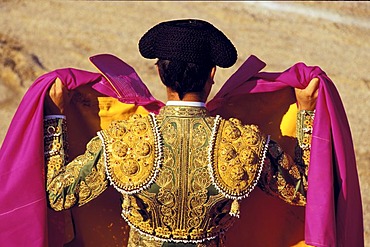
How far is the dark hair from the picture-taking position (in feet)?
11.9

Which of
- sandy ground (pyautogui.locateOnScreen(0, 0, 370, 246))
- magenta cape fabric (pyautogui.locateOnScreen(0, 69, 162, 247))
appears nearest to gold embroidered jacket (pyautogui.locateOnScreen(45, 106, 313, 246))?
magenta cape fabric (pyautogui.locateOnScreen(0, 69, 162, 247))

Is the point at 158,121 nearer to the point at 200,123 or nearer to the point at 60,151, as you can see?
the point at 200,123

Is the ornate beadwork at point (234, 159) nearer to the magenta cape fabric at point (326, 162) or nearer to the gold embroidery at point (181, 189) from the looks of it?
the gold embroidery at point (181, 189)

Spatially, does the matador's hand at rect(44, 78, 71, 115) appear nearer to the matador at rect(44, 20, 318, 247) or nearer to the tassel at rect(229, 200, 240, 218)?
the matador at rect(44, 20, 318, 247)

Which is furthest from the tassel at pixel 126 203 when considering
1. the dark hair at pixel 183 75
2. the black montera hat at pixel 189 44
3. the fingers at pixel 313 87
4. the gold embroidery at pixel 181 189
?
the fingers at pixel 313 87

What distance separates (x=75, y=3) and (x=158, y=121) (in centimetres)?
686

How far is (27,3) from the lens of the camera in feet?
33.6

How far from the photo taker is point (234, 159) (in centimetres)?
371

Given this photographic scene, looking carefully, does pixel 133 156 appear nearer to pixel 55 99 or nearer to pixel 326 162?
pixel 55 99

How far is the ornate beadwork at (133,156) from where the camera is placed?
3.66 m

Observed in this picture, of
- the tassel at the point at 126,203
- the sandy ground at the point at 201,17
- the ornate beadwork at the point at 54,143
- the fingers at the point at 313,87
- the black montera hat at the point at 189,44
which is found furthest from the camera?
the sandy ground at the point at 201,17

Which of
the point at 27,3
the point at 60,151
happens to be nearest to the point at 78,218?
the point at 60,151

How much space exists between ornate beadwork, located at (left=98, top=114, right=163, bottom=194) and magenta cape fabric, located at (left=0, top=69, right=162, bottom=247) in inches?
12.2

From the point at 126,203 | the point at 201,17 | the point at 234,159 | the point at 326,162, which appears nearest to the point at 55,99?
the point at 126,203
